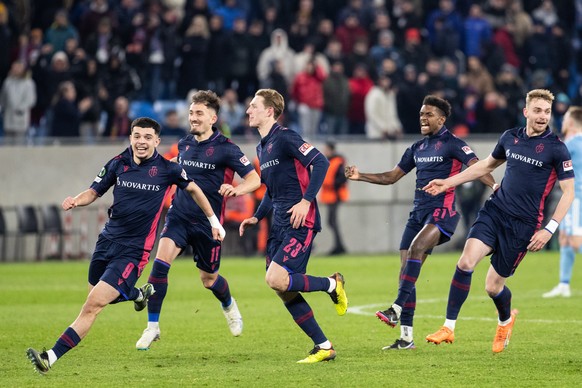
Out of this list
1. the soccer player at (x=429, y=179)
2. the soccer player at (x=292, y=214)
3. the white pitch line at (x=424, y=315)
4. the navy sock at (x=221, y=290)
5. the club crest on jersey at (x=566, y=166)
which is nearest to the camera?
the soccer player at (x=292, y=214)

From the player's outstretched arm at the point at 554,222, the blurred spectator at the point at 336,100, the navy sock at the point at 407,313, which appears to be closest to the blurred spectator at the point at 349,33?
the blurred spectator at the point at 336,100

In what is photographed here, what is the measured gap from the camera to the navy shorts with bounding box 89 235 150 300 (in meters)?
10.4

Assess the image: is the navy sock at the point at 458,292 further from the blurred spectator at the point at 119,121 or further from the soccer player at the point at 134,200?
the blurred spectator at the point at 119,121

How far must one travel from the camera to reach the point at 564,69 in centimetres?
2930

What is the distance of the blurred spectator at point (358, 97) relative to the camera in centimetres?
2648

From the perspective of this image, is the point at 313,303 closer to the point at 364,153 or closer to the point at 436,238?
the point at 436,238

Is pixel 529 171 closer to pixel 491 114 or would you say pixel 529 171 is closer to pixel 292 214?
pixel 292 214

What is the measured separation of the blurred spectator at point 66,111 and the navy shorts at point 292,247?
1390cm

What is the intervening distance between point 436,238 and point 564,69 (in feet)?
60.0

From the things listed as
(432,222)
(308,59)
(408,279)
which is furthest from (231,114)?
(408,279)

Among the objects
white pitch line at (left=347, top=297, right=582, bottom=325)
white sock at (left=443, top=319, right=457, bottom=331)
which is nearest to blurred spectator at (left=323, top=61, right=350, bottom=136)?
white pitch line at (left=347, top=297, right=582, bottom=325)

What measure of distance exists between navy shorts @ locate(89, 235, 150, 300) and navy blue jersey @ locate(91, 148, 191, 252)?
6cm

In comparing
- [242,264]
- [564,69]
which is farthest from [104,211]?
[564,69]

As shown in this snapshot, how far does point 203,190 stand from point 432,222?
2.24 metres
